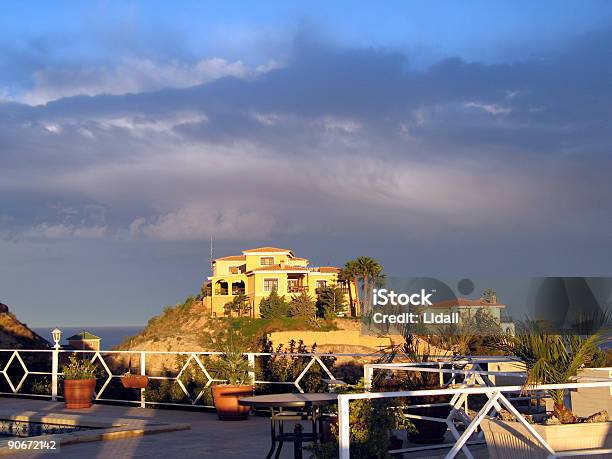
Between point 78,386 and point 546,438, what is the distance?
356 inches

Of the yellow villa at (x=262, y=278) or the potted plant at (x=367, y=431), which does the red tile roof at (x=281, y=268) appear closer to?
the yellow villa at (x=262, y=278)

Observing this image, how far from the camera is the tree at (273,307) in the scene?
56.9 metres

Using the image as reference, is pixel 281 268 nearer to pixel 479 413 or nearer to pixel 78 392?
pixel 78 392

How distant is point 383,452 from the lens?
6059 millimetres

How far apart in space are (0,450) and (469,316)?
1218 cm

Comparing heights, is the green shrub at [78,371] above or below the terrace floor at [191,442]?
above

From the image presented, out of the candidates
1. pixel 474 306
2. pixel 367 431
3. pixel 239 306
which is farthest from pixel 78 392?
pixel 239 306

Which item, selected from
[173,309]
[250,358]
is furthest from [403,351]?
[173,309]

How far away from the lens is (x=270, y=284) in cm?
5966

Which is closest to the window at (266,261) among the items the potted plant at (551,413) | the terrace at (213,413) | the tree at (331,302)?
the tree at (331,302)

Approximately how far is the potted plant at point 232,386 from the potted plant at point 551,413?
207 inches

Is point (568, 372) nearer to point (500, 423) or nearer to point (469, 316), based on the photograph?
point (500, 423)

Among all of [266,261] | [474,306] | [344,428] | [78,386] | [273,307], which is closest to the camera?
[344,428]

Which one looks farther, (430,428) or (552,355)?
Result: (430,428)
